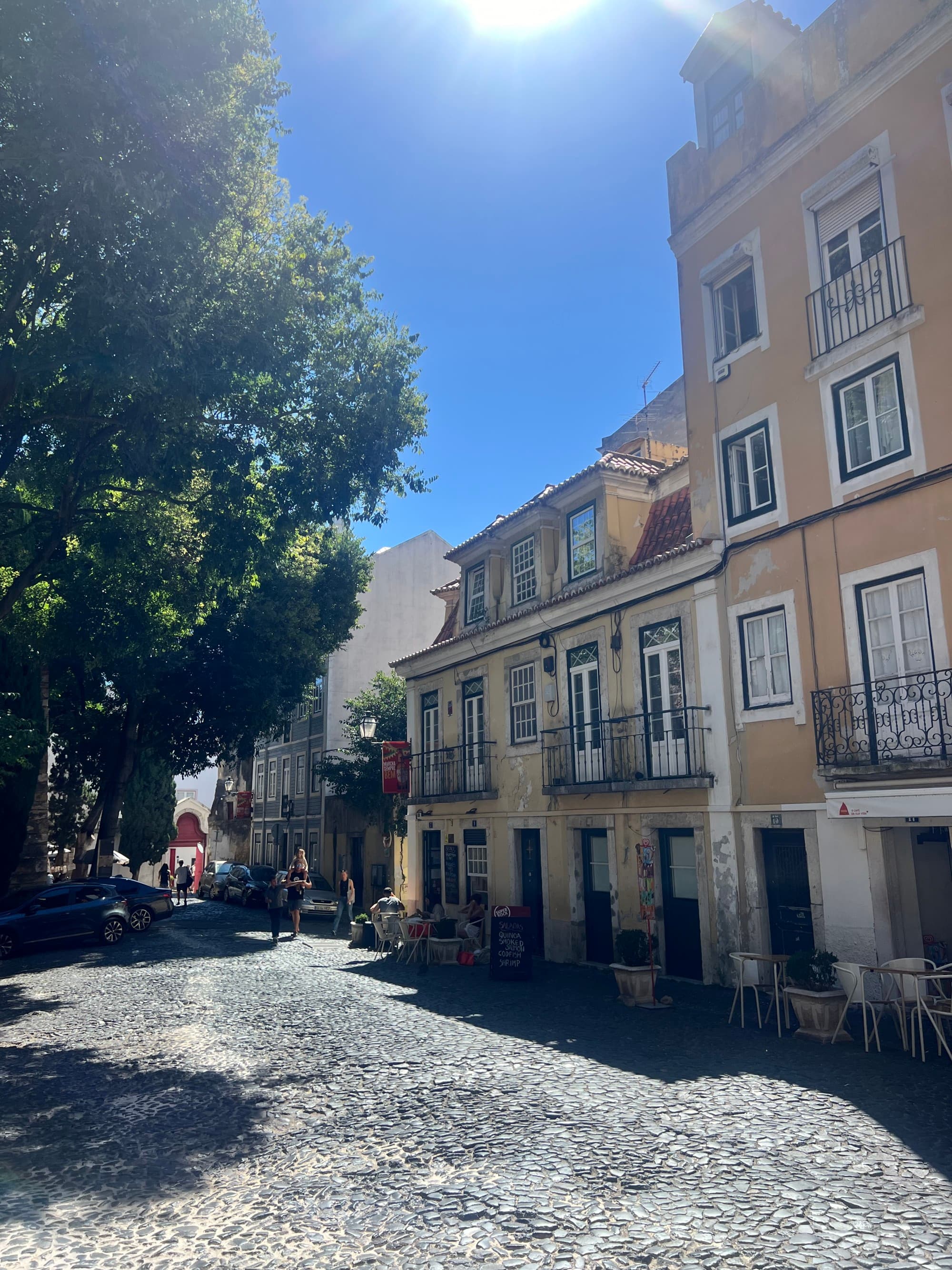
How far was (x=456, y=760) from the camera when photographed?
73.3 ft

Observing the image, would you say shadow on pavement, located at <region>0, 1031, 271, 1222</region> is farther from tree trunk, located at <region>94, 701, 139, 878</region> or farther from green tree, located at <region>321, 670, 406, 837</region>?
green tree, located at <region>321, 670, 406, 837</region>

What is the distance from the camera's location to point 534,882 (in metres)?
19.5

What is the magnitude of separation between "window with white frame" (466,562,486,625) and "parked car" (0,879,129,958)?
34.3 feet

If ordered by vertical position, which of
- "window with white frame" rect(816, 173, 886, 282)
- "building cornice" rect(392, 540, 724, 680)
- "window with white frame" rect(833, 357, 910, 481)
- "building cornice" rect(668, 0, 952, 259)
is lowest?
"building cornice" rect(392, 540, 724, 680)

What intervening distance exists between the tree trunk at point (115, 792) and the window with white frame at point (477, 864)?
468 inches

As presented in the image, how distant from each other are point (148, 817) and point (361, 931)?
22.3 meters

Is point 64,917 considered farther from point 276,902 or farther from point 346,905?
point 346,905

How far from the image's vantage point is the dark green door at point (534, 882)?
19.0 m

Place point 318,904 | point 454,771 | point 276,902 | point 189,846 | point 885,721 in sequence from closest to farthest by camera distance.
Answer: point 885,721 < point 276,902 < point 454,771 < point 318,904 < point 189,846

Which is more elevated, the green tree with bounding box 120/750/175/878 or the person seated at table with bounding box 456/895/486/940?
the green tree with bounding box 120/750/175/878

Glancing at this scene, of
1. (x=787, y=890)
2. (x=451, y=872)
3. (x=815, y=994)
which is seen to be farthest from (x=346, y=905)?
(x=815, y=994)

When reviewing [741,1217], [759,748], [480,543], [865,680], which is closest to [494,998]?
[759,748]

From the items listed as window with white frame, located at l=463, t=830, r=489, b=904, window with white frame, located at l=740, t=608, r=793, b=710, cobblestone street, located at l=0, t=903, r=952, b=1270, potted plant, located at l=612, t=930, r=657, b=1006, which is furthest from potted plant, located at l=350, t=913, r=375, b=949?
window with white frame, located at l=740, t=608, r=793, b=710

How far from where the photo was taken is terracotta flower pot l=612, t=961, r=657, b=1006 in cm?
1269
